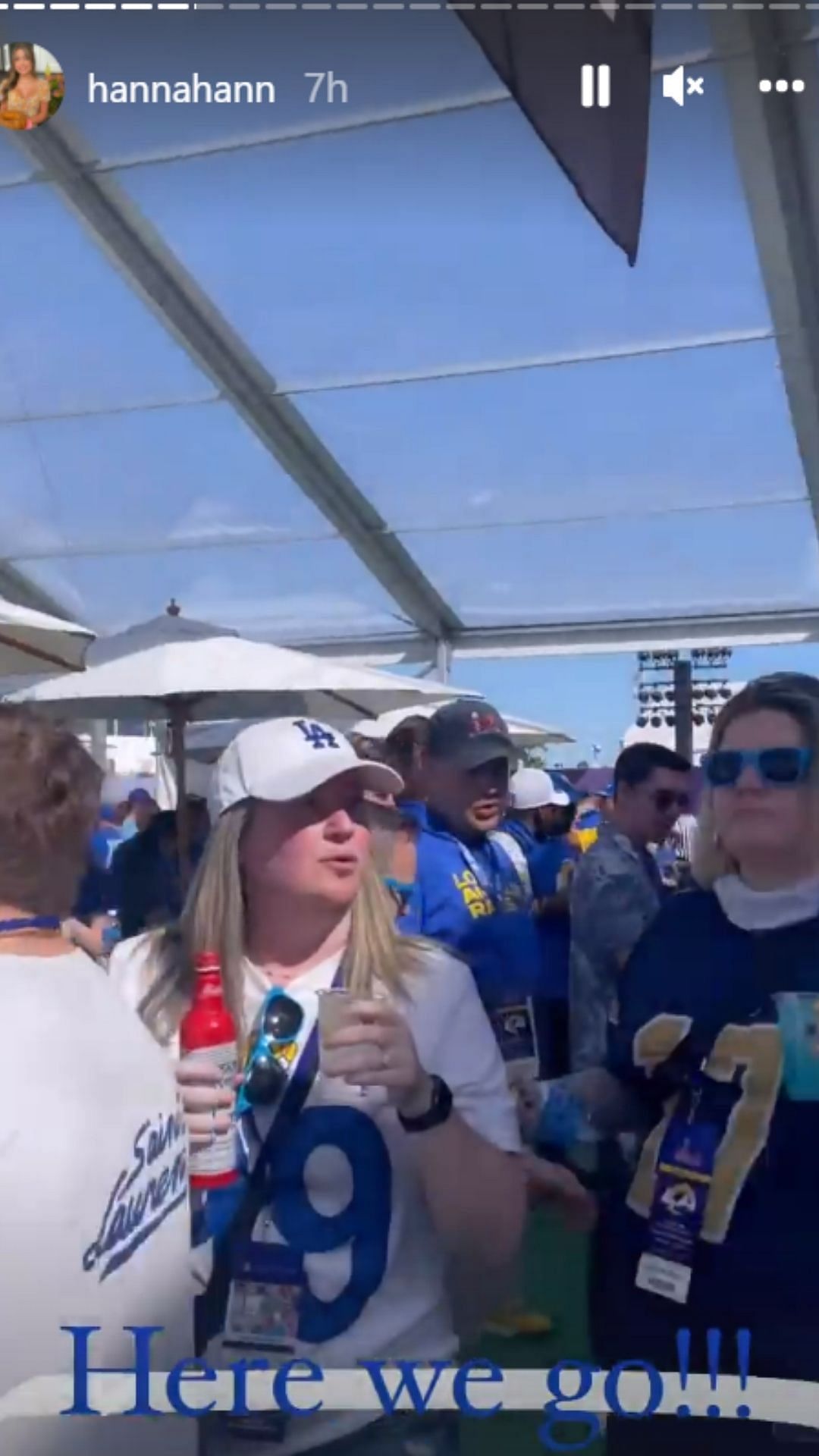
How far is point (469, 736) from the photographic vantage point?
313cm

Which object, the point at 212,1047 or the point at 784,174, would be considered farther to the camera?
the point at 784,174

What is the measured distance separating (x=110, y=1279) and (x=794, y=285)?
433 cm

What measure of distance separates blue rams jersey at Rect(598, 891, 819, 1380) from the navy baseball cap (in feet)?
5.38

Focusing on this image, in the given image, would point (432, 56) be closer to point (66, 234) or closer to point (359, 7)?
point (359, 7)

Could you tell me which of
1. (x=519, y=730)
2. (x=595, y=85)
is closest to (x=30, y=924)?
(x=595, y=85)

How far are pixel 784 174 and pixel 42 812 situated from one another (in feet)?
11.6

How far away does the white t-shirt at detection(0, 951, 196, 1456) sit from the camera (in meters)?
0.93

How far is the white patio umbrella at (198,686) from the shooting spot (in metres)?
3.93

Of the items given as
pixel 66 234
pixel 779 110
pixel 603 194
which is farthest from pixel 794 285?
pixel 66 234

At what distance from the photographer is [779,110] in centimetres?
339

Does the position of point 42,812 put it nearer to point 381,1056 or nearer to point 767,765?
point 381,1056

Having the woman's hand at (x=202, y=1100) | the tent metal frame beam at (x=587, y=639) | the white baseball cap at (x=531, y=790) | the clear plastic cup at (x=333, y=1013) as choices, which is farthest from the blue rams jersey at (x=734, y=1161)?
the tent metal frame beam at (x=587, y=639)

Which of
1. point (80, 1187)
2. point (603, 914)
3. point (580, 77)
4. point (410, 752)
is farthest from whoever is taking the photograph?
point (410, 752)

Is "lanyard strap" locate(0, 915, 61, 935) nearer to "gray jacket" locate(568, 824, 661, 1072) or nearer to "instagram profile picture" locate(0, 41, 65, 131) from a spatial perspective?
"instagram profile picture" locate(0, 41, 65, 131)
